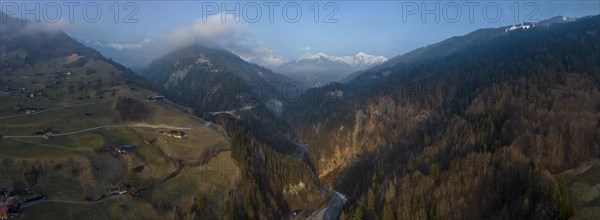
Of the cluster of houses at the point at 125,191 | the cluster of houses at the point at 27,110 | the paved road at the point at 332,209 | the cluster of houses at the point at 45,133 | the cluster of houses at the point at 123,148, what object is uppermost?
the cluster of houses at the point at 27,110

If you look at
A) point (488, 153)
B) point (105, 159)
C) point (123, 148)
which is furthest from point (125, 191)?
point (488, 153)

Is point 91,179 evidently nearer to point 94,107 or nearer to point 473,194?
point 94,107

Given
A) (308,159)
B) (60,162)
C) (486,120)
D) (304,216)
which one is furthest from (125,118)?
(486,120)

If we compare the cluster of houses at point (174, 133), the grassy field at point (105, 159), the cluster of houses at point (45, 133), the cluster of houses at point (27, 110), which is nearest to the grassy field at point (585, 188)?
the grassy field at point (105, 159)

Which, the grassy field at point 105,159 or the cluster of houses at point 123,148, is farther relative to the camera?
the cluster of houses at point 123,148

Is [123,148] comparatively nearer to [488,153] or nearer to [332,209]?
[332,209]

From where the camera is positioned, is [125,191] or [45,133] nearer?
[125,191]

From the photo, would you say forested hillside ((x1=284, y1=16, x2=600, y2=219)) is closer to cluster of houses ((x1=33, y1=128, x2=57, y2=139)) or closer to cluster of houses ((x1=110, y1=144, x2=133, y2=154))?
cluster of houses ((x1=110, y1=144, x2=133, y2=154))

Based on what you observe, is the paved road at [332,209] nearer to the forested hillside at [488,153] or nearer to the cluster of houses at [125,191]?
the forested hillside at [488,153]
